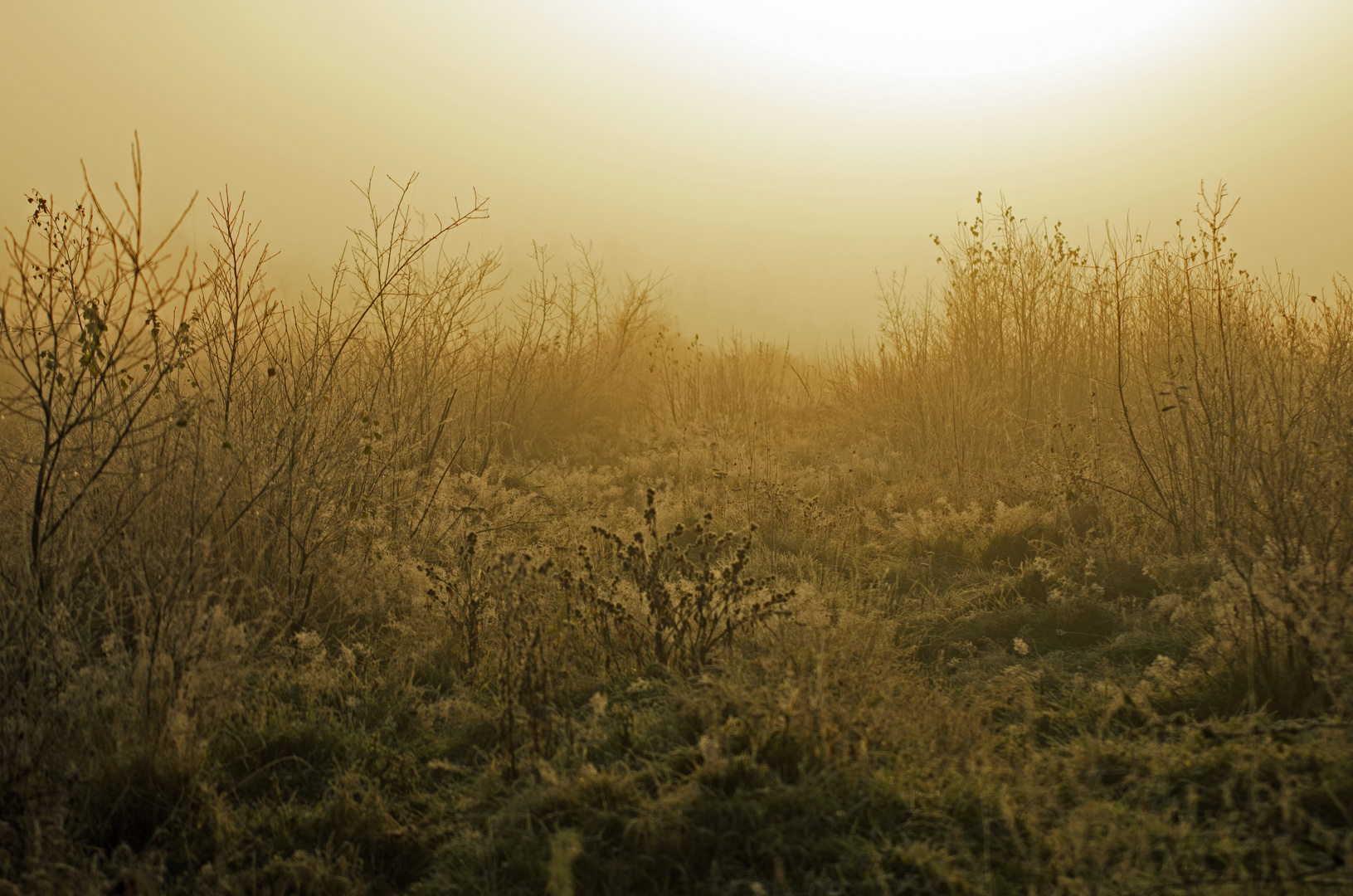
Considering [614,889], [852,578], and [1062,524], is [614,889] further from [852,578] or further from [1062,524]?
[1062,524]

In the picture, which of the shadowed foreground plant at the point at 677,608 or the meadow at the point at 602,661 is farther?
the shadowed foreground plant at the point at 677,608

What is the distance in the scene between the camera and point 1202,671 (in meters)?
2.62

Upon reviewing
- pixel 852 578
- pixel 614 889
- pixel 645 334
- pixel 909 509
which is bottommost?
pixel 614 889

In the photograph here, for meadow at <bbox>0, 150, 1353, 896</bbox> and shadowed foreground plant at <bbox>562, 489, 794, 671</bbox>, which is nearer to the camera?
meadow at <bbox>0, 150, 1353, 896</bbox>

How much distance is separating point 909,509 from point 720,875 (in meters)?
4.14

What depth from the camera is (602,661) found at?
300 cm

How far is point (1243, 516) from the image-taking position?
144 inches

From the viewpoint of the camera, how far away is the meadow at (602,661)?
185cm

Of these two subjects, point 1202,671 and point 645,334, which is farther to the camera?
point 645,334

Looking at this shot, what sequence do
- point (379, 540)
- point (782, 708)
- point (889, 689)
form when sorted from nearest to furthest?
point (782, 708) < point (889, 689) < point (379, 540)

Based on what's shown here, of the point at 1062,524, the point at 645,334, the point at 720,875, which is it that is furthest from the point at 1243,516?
the point at 645,334

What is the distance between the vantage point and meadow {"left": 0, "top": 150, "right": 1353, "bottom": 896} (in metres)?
1.85

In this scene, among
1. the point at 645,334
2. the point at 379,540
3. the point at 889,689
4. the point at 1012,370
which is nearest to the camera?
the point at 889,689

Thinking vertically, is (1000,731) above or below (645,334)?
below
